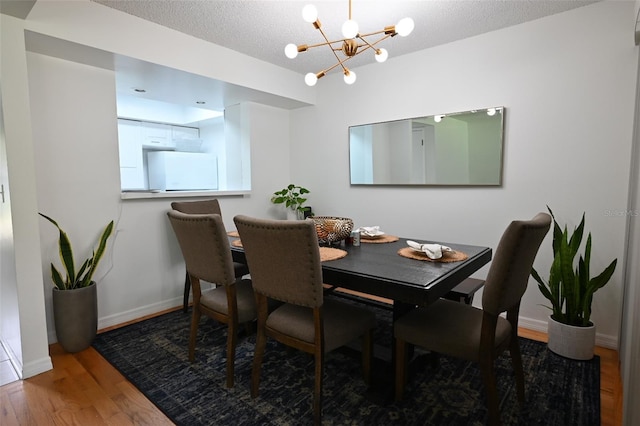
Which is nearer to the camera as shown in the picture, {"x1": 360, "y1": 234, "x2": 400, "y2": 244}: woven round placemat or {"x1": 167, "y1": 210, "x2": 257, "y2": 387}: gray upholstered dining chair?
{"x1": 167, "y1": 210, "x2": 257, "y2": 387}: gray upholstered dining chair

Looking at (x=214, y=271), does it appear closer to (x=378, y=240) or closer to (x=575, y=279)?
(x=378, y=240)

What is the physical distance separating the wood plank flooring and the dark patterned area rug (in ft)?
0.18

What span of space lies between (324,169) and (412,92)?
1.23m

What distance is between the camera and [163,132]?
4.99m

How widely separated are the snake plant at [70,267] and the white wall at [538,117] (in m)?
2.40

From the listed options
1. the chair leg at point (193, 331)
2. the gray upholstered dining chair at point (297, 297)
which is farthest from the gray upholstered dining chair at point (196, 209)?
the gray upholstered dining chair at point (297, 297)

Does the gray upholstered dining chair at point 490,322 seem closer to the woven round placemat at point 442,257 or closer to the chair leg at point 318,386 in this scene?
the woven round placemat at point 442,257

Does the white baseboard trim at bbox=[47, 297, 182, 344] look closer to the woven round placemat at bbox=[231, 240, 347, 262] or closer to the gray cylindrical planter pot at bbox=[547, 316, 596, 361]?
the woven round placemat at bbox=[231, 240, 347, 262]

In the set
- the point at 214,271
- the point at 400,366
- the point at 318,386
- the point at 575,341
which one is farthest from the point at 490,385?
the point at 214,271

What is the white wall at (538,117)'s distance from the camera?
2207mm

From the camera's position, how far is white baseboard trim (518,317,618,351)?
2.26m

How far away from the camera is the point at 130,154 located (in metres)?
4.60

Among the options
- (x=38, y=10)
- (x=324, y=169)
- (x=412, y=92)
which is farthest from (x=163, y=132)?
(x=412, y=92)

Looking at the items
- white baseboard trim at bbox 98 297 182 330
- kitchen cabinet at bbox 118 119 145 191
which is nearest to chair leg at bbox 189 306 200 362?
white baseboard trim at bbox 98 297 182 330
